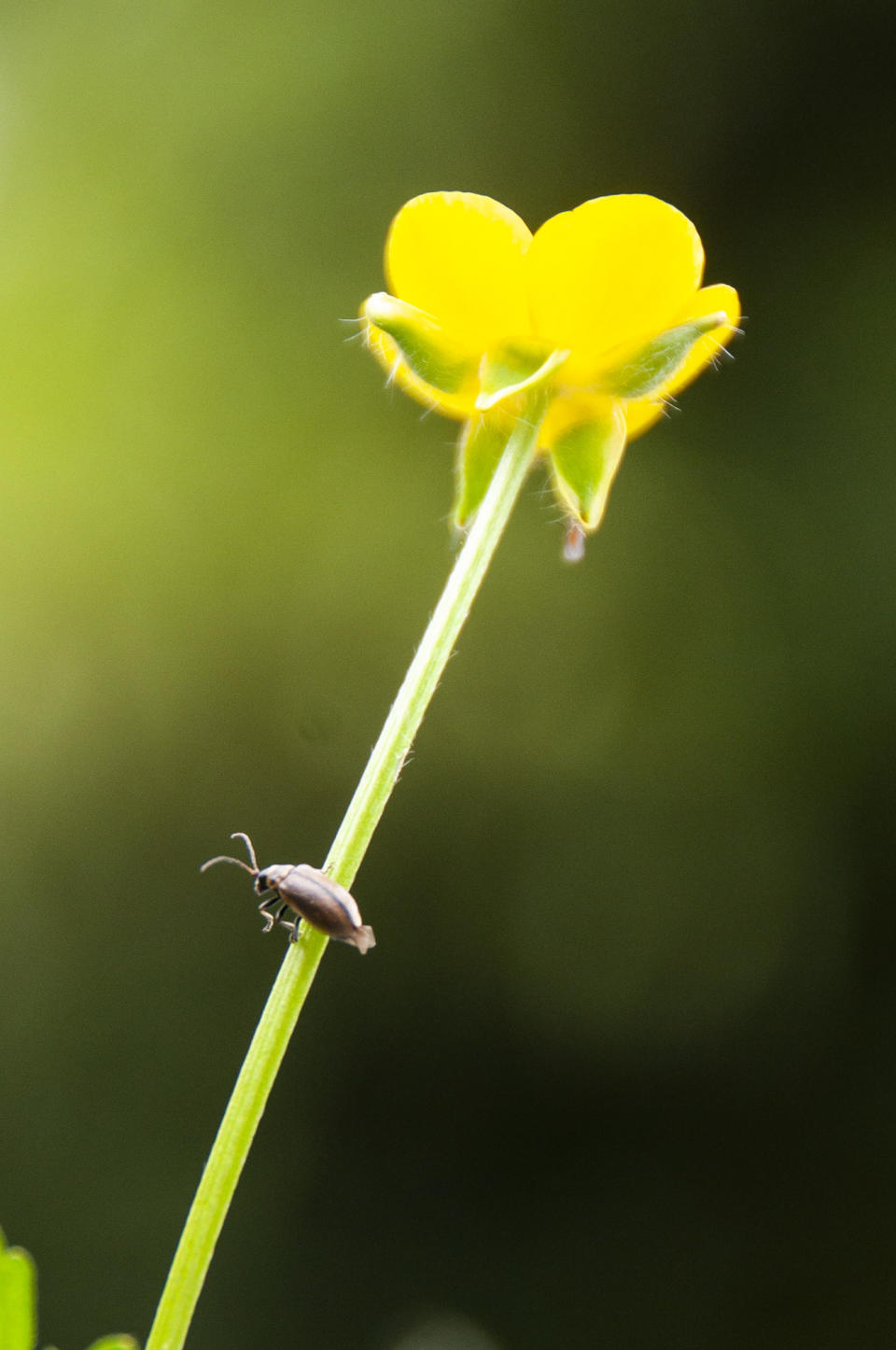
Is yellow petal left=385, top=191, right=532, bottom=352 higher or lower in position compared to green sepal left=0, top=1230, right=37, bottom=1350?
higher

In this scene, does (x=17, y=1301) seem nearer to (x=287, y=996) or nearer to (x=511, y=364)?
(x=287, y=996)

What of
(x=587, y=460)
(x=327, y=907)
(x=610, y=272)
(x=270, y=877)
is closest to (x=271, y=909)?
(x=270, y=877)

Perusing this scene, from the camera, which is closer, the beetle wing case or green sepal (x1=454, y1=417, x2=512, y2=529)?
the beetle wing case

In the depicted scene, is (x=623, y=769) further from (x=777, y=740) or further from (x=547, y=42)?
(x=547, y=42)

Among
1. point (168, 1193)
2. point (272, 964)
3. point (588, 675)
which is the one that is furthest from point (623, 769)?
point (168, 1193)

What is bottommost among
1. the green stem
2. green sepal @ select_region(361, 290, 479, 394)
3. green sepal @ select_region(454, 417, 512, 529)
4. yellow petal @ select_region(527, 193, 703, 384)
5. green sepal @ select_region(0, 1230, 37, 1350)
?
green sepal @ select_region(0, 1230, 37, 1350)

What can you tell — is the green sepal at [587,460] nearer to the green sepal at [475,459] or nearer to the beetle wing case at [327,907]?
the green sepal at [475,459]

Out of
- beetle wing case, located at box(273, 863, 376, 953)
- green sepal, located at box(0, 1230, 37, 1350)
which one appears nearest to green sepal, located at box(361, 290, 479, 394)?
beetle wing case, located at box(273, 863, 376, 953)

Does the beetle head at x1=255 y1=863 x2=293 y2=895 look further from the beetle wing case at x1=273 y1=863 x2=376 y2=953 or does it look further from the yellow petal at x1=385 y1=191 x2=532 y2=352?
the yellow petal at x1=385 y1=191 x2=532 y2=352
